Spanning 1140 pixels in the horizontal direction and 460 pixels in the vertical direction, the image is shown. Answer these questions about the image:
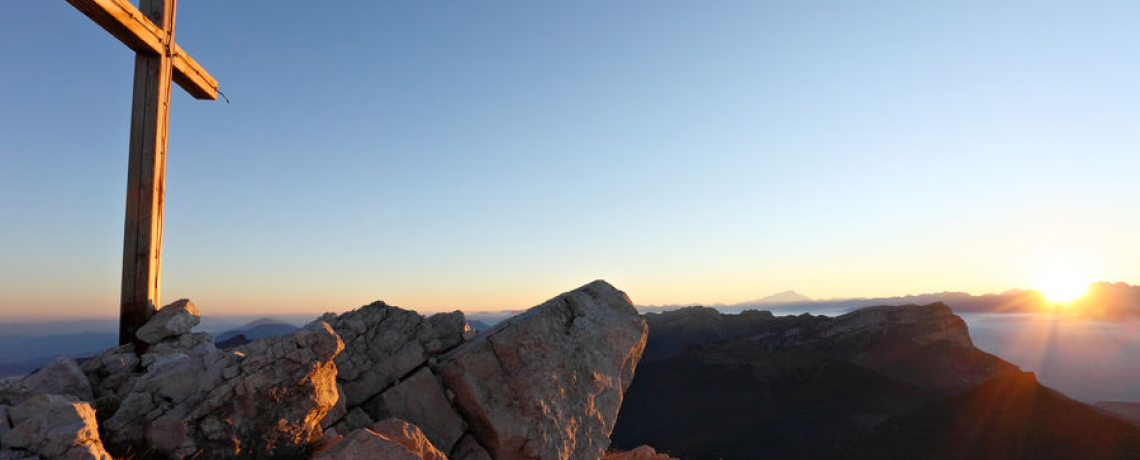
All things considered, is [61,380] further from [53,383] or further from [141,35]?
[141,35]

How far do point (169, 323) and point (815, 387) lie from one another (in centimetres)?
7109

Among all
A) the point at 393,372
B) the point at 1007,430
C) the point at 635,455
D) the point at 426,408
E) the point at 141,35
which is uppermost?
the point at 141,35

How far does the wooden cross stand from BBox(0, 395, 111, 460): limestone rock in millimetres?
2643

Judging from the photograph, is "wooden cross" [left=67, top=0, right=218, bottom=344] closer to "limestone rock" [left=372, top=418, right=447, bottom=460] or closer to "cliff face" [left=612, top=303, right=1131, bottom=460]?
"limestone rock" [left=372, top=418, right=447, bottom=460]

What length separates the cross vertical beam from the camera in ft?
22.5

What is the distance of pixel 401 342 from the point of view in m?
7.88

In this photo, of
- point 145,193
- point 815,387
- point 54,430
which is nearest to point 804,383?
point 815,387

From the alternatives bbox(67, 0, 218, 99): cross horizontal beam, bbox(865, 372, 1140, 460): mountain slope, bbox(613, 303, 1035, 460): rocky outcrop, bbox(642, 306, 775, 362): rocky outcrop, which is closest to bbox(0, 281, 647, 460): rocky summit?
bbox(67, 0, 218, 99): cross horizontal beam

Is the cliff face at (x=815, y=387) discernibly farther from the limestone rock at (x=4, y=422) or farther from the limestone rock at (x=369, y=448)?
the limestone rock at (x=4, y=422)

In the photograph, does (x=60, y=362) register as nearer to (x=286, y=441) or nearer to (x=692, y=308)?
(x=286, y=441)

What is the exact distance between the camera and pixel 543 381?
24.7 feet

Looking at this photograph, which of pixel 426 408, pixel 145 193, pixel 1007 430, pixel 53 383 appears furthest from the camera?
pixel 1007 430

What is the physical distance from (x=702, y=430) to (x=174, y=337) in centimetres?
6102

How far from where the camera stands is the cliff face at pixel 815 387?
5516cm
